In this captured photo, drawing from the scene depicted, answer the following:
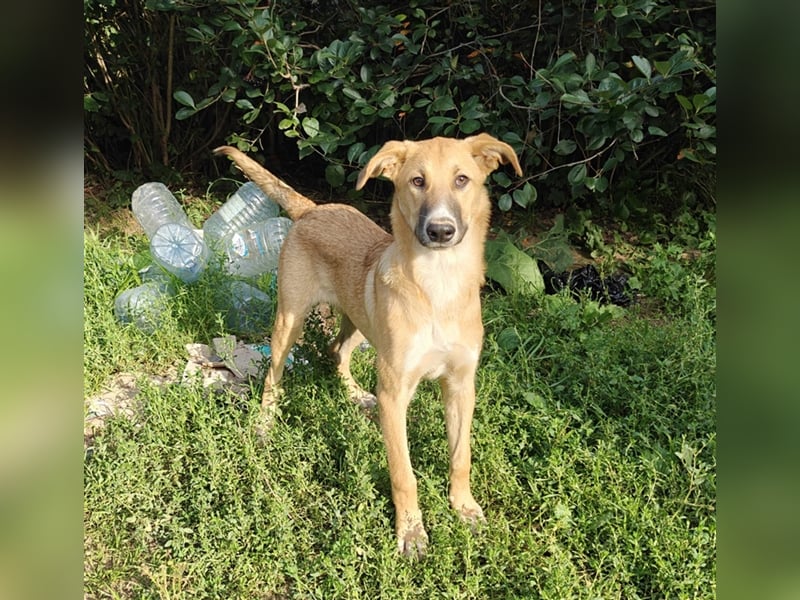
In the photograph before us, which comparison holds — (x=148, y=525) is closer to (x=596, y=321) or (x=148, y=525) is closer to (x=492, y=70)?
(x=596, y=321)

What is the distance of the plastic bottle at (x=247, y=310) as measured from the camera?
5.33 metres

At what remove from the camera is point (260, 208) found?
6641mm

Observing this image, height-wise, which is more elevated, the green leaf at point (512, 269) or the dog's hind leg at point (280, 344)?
the dog's hind leg at point (280, 344)

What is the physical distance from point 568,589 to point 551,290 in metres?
→ 3.60

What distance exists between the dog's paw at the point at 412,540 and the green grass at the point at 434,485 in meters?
0.06

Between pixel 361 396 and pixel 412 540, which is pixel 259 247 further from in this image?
pixel 412 540

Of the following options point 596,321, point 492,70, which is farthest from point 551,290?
point 492,70

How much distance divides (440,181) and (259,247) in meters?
3.41

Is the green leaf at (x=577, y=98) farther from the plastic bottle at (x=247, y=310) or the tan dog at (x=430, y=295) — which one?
the plastic bottle at (x=247, y=310)

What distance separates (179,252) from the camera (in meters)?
5.71

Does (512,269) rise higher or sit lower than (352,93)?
lower

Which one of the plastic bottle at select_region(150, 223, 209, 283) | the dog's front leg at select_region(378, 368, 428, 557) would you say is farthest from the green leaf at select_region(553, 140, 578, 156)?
the plastic bottle at select_region(150, 223, 209, 283)

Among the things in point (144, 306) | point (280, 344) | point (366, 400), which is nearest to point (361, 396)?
point (366, 400)

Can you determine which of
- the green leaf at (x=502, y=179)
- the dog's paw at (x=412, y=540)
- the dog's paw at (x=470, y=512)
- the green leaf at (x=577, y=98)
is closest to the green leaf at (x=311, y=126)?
the green leaf at (x=502, y=179)
